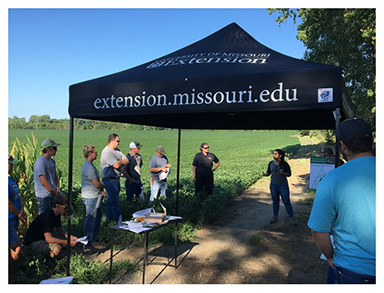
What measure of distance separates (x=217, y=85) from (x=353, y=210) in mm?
2156

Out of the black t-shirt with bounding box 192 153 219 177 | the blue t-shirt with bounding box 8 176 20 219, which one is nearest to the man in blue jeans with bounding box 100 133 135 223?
the blue t-shirt with bounding box 8 176 20 219

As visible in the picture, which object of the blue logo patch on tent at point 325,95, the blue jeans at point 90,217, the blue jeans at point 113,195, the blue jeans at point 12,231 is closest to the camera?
the blue logo patch on tent at point 325,95

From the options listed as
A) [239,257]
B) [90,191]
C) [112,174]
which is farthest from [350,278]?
[112,174]

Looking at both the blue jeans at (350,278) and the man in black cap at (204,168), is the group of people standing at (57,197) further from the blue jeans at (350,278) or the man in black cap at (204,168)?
the blue jeans at (350,278)

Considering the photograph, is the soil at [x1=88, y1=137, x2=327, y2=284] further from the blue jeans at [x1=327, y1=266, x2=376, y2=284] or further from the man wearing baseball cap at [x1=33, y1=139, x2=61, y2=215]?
the blue jeans at [x1=327, y1=266, x2=376, y2=284]

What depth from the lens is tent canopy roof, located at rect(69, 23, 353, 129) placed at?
3303mm

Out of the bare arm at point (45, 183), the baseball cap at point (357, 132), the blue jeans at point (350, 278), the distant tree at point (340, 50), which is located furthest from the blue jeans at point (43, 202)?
the distant tree at point (340, 50)

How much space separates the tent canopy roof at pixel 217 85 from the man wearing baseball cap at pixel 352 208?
3.85 ft

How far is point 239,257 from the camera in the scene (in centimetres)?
523

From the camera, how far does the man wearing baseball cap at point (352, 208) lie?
2.03m

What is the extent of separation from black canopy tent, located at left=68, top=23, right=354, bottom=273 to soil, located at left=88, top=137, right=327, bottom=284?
2.37 metres

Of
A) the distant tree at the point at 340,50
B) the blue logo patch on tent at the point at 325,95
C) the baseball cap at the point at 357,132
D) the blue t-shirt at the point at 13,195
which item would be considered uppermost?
the distant tree at the point at 340,50

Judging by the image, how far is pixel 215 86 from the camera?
3703 millimetres

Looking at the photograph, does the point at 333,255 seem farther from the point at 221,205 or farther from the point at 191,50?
the point at 221,205
